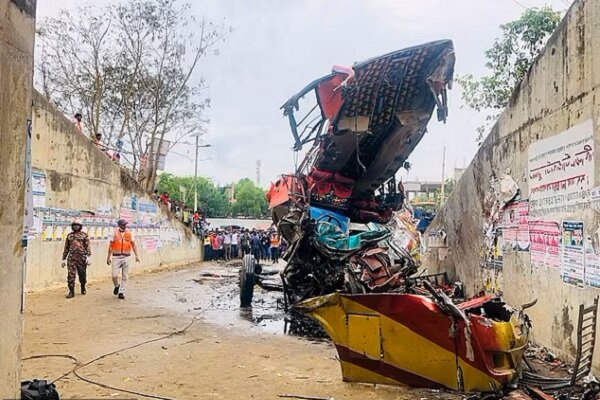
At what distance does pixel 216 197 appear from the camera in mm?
56094

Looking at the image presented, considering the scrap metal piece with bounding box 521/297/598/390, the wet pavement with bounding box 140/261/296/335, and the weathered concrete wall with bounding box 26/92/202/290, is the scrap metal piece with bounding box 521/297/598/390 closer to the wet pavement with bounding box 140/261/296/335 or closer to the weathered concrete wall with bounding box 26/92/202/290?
the wet pavement with bounding box 140/261/296/335

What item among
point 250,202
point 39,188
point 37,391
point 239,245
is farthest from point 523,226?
point 250,202

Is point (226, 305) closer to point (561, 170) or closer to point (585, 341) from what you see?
point (561, 170)

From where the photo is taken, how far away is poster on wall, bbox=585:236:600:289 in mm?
5602

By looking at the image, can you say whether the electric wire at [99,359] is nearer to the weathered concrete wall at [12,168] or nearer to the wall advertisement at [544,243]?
the weathered concrete wall at [12,168]

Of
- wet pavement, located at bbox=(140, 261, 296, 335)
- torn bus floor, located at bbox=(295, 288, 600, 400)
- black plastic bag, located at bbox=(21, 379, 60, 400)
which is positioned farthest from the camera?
wet pavement, located at bbox=(140, 261, 296, 335)

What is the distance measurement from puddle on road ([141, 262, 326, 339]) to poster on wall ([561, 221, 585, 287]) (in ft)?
12.3

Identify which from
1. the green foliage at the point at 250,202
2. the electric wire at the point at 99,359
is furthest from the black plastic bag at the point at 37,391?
the green foliage at the point at 250,202

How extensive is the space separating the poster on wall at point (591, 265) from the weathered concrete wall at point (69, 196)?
10.5 meters

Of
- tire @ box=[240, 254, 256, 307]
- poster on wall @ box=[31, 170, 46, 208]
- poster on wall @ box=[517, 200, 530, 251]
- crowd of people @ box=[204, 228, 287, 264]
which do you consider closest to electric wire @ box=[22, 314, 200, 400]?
tire @ box=[240, 254, 256, 307]

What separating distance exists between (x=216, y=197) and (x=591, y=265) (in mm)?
51699

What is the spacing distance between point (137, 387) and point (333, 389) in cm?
193

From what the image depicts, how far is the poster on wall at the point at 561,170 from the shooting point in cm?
589

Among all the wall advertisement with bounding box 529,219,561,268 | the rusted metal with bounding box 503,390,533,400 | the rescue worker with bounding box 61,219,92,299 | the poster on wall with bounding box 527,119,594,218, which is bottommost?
the rusted metal with bounding box 503,390,533,400
